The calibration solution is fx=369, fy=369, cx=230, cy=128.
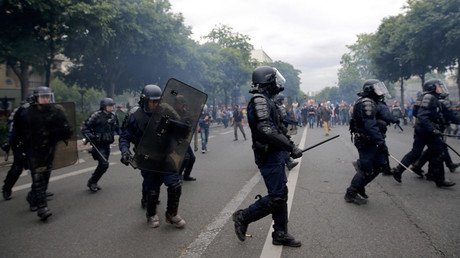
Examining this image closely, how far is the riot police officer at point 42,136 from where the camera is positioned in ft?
15.4

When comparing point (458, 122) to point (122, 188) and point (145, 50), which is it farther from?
point (145, 50)

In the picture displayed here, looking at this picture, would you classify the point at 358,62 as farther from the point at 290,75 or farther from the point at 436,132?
the point at 436,132

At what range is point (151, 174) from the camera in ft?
14.1

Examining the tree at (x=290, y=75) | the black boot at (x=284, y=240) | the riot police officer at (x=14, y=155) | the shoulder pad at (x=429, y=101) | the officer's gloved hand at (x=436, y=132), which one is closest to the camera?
the black boot at (x=284, y=240)

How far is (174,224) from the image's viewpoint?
13.9ft

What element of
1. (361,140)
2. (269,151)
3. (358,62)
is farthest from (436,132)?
(358,62)

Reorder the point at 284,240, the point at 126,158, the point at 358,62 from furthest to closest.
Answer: the point at 358,62 → the point at 126,158 → the point at 284,240

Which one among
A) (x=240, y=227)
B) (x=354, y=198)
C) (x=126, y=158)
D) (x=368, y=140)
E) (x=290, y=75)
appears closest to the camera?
(x=240, y=227)

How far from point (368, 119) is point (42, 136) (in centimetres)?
432

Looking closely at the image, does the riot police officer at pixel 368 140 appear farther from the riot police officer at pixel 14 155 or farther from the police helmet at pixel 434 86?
the riot police officer at pixel 14 155

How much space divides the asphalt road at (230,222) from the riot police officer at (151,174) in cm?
15

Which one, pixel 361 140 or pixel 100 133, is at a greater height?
pixel 361 140

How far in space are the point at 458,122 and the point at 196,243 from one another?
4.86m

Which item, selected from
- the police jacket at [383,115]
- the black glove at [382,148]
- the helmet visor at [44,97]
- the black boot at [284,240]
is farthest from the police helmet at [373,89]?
the helmet visor at [44,97]
